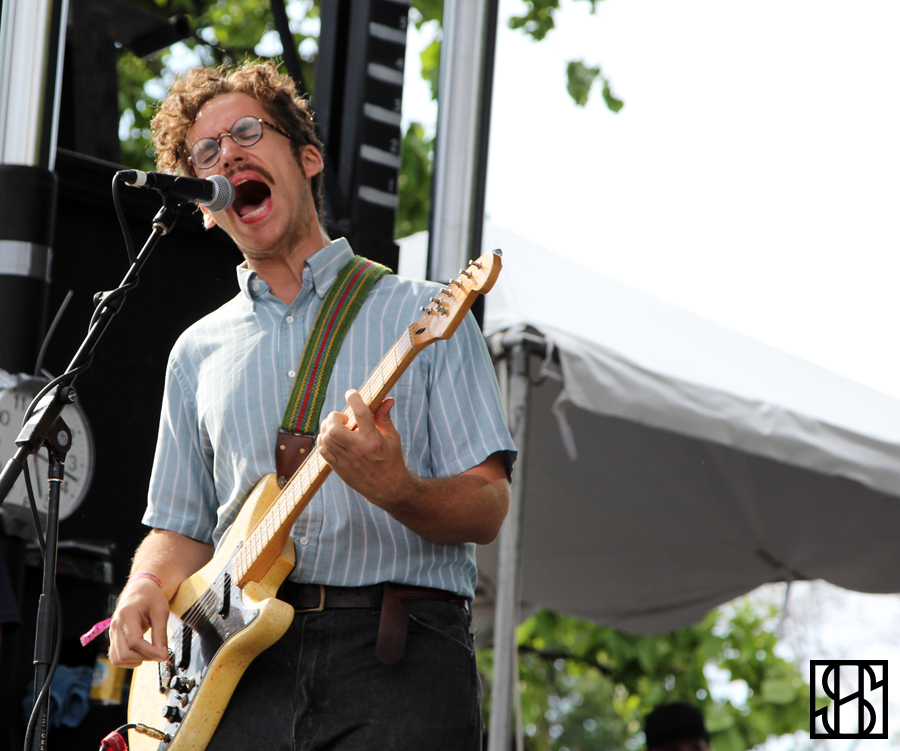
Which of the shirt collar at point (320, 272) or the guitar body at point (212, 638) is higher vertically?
the shirt collar at point (320, 272)

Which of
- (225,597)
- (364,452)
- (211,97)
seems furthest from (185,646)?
(211,97)

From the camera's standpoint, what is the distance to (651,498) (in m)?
5.89

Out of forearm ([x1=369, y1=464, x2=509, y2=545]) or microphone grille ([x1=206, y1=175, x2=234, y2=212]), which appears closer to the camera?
forearm ([x1=369, y1=464, x2=509, y2=545])

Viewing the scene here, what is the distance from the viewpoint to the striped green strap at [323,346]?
2.01 meters

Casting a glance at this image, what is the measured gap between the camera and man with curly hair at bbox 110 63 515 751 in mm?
1807

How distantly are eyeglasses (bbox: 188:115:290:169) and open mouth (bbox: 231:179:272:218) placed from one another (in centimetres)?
9

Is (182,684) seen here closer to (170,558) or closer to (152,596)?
(152,596)

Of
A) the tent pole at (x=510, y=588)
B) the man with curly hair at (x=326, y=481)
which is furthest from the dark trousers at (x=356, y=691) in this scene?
the tent pole at (x=510, y=588)

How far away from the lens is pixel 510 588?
4109 mm

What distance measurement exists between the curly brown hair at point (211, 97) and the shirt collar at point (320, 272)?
0.93 ft

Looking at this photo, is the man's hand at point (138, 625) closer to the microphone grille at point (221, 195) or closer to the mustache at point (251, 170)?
the microphone grille at point (221, 195)

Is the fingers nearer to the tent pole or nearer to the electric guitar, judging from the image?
the electric guitar

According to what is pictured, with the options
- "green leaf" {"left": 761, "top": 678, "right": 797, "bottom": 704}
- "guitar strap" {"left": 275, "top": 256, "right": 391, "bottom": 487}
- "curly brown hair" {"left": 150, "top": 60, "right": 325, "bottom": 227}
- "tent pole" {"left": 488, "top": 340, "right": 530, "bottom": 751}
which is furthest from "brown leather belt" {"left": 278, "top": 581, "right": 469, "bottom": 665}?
"green leaf" {"left": 761, "top": 678, "right": 797, "bottom": 704}

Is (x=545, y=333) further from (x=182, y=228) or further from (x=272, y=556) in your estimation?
(x=272, y=556)
